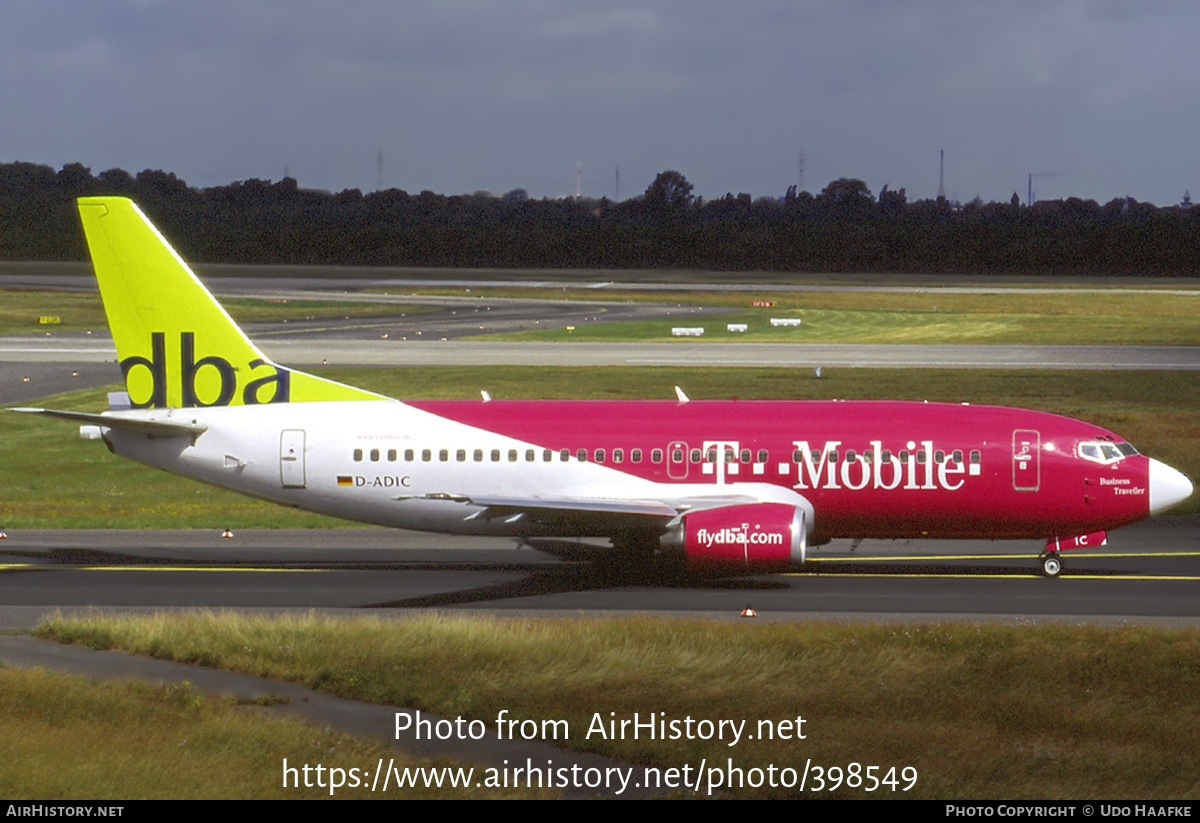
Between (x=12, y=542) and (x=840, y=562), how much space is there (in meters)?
21.2

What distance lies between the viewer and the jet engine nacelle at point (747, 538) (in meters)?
29.5

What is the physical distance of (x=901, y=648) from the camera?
2416 cm

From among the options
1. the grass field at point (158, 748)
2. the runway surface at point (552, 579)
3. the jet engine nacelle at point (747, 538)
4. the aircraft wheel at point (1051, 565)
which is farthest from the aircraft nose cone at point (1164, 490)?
the grass field at point (158, 748)

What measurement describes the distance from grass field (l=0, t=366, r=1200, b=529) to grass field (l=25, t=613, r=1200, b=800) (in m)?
16.1

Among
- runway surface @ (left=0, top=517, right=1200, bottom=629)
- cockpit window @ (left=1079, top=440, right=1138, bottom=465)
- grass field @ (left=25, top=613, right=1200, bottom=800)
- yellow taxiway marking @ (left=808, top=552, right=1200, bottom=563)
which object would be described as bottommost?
yellow taxiway marking @ (left=808, top=552, right=1200, bottom=563)

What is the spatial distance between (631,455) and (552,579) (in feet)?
11.1

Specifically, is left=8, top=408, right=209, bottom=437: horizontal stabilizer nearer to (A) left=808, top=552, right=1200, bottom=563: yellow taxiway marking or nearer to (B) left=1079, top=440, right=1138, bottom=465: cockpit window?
(A) left=808, top=552, right=1200, bottom=563: yellow taxiway marking

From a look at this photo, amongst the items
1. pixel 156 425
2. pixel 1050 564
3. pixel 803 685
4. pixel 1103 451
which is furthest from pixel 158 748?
pixel 1103 451

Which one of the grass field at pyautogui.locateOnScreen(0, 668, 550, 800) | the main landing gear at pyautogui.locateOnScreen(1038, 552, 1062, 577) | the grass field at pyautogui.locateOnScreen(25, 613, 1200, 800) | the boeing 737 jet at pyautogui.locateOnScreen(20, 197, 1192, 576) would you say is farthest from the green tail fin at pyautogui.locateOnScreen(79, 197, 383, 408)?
the main landing gear at pyautogui.locateOnScreen(1038, 552, 1062, 577)

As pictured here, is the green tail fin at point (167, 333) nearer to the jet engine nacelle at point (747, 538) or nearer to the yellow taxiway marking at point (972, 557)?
the jet engine nacelle at point (747, 538)

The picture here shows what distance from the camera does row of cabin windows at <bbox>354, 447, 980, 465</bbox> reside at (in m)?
31.2

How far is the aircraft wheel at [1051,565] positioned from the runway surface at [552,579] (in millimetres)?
373

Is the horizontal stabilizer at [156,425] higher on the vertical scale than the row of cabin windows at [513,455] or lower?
higher
